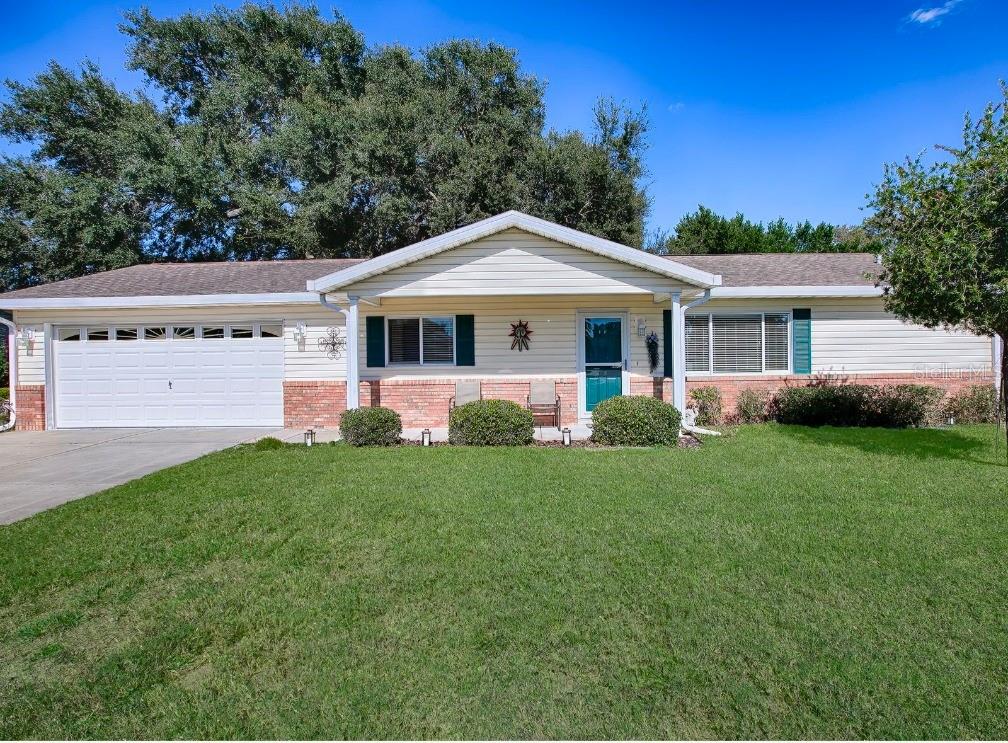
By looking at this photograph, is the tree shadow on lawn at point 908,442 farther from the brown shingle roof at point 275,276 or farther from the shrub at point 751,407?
the brown shingle roof at point 275,276

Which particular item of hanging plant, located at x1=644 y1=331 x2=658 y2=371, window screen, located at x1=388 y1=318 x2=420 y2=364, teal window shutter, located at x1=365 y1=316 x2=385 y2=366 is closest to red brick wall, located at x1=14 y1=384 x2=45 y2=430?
teal window shutter, located at x1=365 y1=316 x2=385 y2=366

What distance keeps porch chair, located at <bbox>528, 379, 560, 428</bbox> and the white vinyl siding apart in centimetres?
242

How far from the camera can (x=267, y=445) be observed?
29.1 ft

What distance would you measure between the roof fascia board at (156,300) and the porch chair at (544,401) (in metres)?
4.88

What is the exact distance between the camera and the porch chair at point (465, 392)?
1143cm

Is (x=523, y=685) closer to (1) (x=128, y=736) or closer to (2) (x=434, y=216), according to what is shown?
(1) (x=128, y=736)

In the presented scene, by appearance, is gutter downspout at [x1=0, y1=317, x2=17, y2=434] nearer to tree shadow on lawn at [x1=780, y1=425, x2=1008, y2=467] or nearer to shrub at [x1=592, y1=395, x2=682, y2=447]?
shrub at [x1=592, y1=395, x2=682, y2=447]

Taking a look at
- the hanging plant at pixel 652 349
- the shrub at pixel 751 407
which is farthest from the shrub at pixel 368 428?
the shrub at pixel 751 407

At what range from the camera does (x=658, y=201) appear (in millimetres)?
22625

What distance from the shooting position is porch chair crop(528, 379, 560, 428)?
448 inches

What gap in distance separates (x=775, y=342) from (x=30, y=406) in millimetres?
16237

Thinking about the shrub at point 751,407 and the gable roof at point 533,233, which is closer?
the gable roof at point 533,233

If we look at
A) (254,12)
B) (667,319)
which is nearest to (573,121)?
(667,319)

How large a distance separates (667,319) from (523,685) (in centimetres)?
1010
